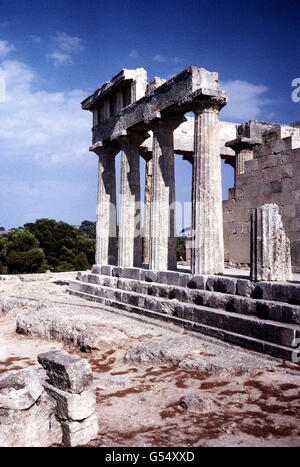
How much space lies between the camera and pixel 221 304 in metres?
8.18

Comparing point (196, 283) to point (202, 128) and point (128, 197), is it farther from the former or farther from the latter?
point (128, 197)

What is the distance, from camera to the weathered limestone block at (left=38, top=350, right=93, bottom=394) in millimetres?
3836

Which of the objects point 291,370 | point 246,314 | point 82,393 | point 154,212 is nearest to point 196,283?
point 246,314

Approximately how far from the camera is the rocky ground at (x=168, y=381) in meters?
3.91

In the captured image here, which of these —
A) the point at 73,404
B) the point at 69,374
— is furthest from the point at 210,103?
the point at 73,404

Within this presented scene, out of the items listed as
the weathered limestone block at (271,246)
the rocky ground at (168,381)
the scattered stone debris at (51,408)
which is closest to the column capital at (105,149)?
the rocky ground at (168,381)

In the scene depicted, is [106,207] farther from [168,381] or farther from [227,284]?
[168,381]

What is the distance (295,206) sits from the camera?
10.2 metres

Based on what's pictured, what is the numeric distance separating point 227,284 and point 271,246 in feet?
4.92

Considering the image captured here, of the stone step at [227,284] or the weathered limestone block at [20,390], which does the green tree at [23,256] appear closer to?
the stone step at [227,284]

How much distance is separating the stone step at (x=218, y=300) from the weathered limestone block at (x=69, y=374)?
4024mm

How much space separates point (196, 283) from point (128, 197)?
536 cm

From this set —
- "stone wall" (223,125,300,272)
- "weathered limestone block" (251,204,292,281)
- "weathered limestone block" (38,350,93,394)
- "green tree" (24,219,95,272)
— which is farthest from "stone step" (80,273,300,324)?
"green tree" (24,219,95,272)

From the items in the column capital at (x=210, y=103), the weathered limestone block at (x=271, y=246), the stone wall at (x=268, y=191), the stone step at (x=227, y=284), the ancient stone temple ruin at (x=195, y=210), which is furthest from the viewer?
the stone wall at (x=268, y=191)
